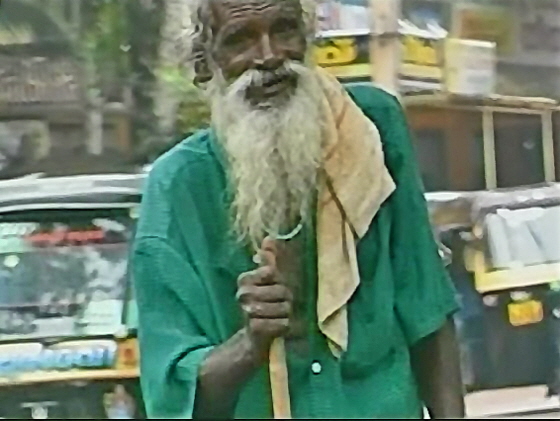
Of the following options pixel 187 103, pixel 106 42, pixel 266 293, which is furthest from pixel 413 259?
pixel 106 42

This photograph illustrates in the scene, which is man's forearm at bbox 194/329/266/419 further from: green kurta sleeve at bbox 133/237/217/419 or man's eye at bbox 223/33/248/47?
man's eye at bbox 223/33/248/47

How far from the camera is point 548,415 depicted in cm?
105

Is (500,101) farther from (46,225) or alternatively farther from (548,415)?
(46,225)

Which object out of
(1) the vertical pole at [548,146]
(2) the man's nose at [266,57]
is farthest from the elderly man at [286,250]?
(1) the vertical pole at [548,146]

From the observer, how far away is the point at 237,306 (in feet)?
3.20

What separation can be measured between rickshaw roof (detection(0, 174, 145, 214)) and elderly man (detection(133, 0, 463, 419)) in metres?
0.04

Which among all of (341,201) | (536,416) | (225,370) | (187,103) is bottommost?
(536,416)

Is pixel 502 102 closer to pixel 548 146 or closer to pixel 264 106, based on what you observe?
pixel 548 146

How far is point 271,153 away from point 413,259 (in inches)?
7.2

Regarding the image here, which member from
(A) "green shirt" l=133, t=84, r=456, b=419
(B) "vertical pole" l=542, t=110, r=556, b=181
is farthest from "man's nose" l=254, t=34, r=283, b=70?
(B) "vertical pole" l=542, t=110, r=556, b=181

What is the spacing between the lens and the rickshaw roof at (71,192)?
1034 millimetres

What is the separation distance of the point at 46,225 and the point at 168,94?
18 cm

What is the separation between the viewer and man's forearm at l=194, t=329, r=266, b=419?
0.96 metres

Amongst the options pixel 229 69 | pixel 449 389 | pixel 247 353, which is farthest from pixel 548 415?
pixel 229 69
